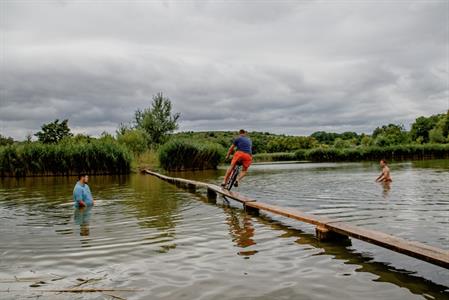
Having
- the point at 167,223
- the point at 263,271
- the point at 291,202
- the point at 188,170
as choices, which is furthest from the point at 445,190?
the point at 188,170

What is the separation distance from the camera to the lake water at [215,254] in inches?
184

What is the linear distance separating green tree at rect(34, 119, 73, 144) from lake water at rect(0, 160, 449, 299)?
56.0m

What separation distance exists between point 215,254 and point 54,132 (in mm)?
64011

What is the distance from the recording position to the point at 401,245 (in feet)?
17.3

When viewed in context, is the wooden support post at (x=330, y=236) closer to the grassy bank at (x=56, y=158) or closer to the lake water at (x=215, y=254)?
the lake water at (x=215, y=254)

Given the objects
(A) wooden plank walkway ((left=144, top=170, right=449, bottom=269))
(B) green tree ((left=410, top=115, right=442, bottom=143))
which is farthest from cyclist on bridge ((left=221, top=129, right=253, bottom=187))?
(B) green tree ((left=410, top=115, right=442, bottom=143))

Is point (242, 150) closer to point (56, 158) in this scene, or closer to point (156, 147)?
point (56, 158)

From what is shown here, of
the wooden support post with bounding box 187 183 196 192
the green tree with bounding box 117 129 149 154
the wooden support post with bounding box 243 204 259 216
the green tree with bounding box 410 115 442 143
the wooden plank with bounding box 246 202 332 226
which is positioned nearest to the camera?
the wooden plank with bounding box 246 202 332 226

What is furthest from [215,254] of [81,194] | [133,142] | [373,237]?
[133,142]

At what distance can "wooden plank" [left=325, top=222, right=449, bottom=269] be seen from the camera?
4.73 meters

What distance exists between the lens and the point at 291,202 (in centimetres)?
1196

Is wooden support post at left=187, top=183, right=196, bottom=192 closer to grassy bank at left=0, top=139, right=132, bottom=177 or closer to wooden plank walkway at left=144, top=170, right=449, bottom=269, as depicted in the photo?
wooden plank walkway at left=144, top=170, right=449, bottom=269

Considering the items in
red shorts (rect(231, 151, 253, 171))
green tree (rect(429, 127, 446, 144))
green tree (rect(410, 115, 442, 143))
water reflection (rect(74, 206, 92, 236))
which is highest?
green tree (rect(410, 115, 442, 143))

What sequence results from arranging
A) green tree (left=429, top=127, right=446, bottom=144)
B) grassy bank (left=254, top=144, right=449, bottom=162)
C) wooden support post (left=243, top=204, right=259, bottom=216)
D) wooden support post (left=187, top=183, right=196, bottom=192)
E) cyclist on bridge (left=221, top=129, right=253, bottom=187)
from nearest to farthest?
wooden support post (left=243, top=204, right=259, bottom=216) → cyclist on bridge (left=221, top=129, right=253, bottom=187) → wooden support post (left=187, top=183, right=196, bottom=192) → grassy bank (left=254, top=144, right=449, bottom=162) → green tree (left=429, top=127, right=446, bottom=144)
